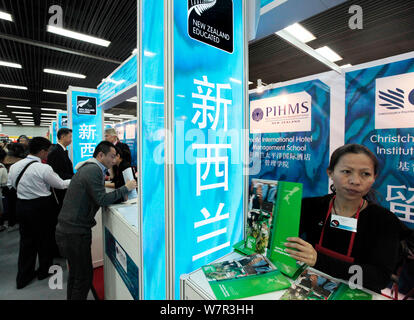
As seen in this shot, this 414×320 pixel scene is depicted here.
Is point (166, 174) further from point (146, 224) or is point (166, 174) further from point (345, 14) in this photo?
point (345, 14)

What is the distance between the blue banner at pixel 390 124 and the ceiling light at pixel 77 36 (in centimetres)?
515

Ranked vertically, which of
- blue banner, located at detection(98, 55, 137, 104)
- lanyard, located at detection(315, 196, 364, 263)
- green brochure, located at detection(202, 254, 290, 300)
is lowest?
green brochure, located at detection(202, 254, 290, 300)

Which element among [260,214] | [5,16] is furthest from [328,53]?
[5,16]

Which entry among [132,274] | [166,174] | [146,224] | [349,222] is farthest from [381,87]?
[132,274]

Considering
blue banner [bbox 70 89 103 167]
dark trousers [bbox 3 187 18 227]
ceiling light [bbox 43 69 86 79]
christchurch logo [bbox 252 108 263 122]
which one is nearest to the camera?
christchurch logo [bbox 252 108 263 122]

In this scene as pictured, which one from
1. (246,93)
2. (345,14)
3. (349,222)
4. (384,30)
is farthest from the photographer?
(384,30)

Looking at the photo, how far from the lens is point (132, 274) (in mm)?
1567

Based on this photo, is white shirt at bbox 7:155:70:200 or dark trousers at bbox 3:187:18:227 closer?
white shirt at bbox 7:155:70:200

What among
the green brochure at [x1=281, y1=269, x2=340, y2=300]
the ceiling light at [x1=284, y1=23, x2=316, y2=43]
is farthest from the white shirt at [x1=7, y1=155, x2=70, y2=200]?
the ceiling light at [x1=284, y1=23, x2=316, y2=43]

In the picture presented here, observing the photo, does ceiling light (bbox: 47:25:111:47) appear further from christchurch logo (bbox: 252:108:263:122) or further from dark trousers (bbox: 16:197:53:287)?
christchurch logo (bbox: 252:108:263:122)

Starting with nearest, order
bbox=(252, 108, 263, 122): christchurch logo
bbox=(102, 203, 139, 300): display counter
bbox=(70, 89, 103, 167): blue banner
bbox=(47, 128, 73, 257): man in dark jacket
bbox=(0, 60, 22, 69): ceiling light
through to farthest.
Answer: bbox=(102, 203, 139, 300): display counter, bbox=(252, 108, 263, 122): christchurch logo, bbox=(47, 128, 73, 257): man in dark jacket, bbox=(70, 89, 103, 167): blue banner, bbox=(0, 60, 22, 69): ceiling light

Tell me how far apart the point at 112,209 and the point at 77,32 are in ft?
14.5

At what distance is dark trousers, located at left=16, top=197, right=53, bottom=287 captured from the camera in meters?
2.60

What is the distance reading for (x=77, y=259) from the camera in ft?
6.34
